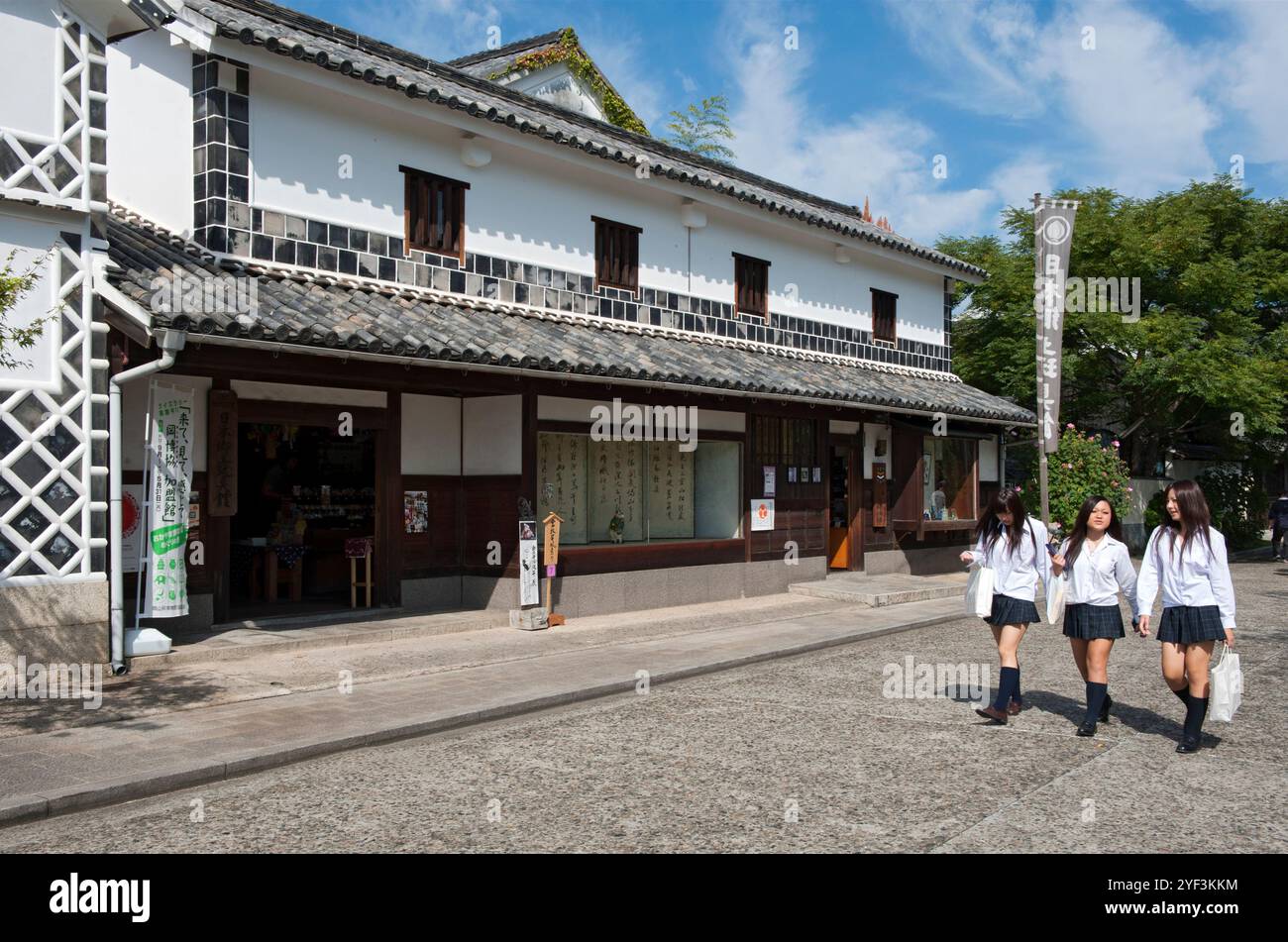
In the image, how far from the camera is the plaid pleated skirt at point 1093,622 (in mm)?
7723

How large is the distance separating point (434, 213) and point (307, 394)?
10.3 ft

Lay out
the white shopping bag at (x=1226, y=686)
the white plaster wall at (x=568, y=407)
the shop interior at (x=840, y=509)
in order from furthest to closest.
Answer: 1. the shop interior at (x=840, y=509)
2. the white plaster wall at (x=568, y=407)
3. the white shopping bag at (x=1226, y=686)

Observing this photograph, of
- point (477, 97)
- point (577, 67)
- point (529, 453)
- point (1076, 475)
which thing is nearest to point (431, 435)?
point (529, 453)

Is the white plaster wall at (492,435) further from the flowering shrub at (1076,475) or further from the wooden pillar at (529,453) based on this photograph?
the flowering shrub at (1076,475)

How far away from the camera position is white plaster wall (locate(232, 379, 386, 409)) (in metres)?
11.6

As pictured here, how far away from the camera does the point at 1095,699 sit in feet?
25.7

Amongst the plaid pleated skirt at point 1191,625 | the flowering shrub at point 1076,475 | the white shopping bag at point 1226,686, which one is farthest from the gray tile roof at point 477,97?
the white shopping bag at point 1226,686

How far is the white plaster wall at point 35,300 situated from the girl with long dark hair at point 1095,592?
8.80 meters

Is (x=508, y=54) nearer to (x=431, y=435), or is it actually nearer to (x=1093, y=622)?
(x=431, y=435)

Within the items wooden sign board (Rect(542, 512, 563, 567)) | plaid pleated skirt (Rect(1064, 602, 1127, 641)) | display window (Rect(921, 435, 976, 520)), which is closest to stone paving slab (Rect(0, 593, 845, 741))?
wooden sign board (Rect(542, 512, 563, 567))

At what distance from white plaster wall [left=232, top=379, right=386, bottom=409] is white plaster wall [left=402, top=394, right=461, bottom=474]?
0.57 metres

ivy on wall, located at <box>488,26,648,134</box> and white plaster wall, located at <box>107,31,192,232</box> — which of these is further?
ivy on wall, located at <box>488,26,648,134</box>

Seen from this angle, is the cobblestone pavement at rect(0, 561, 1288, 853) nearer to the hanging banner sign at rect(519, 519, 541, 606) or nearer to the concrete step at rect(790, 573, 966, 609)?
the hanging banner sign at rect(519, 519, 541, 606)
